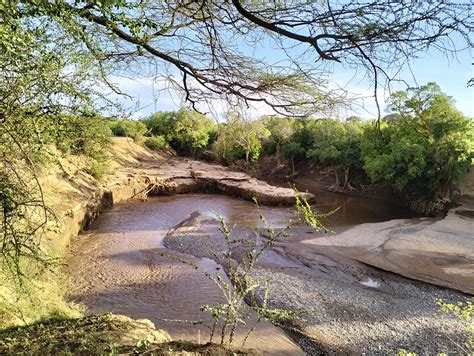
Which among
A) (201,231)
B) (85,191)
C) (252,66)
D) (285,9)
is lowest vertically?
(201,231)

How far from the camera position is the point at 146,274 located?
26.2 ft

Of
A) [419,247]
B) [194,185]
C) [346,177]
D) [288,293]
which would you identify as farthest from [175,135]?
[288,293]

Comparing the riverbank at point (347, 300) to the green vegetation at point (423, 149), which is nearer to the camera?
the riverbank at point (347, 300)

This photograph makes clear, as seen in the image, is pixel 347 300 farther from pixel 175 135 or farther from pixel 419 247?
pixel 175 135

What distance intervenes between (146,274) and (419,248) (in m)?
8.76

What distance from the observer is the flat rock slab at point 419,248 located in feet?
29.5

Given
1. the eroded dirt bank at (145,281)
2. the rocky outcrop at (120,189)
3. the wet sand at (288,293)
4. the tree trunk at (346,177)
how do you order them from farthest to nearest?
the tree trunk at (346,177) → the rocky outcrop at (120,189) → the wet sand at (288,293) → the eroded dirt bank at (145,281)

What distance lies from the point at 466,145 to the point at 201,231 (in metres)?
14.1

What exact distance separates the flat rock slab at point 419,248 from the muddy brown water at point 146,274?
7.70ft

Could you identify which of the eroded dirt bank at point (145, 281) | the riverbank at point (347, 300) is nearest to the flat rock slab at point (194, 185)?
the eroded dirt bank at point (145, 281)

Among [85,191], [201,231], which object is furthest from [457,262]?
[85,191]

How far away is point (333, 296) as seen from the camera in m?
7.33

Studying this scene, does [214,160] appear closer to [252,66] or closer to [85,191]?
[85,191]

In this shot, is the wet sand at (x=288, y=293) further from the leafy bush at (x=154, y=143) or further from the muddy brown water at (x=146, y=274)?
the leafy bush at (x=154, y=143)
